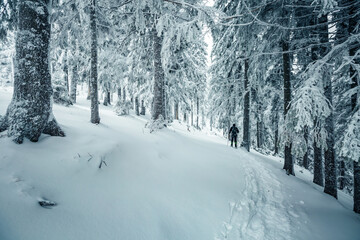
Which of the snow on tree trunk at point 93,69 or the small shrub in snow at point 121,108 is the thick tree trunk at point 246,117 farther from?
the snow on tree trunk at point 93,69

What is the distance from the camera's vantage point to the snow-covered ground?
2.68 m

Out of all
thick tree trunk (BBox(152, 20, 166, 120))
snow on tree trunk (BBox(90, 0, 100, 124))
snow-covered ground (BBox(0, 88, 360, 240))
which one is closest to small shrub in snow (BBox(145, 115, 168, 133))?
thick tree trunk (BBox(152, 20, 166, 120))

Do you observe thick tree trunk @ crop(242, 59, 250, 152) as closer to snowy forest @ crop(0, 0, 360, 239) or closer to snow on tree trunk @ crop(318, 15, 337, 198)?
snowy forest @ crop(0, 0, 360, 239)

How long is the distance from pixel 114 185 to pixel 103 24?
845 centimetres

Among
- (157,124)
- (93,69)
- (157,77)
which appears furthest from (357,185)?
(93,69)

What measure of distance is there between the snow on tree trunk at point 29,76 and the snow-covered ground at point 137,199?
1.25 feet

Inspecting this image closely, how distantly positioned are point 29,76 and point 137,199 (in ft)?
12.0

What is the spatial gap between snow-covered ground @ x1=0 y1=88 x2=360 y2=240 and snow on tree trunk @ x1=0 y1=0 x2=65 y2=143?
38 centimetres

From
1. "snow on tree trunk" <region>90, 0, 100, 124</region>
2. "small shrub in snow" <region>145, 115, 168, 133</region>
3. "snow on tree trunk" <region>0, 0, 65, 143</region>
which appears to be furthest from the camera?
"small shrub in snow" <region>145, 115, 168, 133</region>

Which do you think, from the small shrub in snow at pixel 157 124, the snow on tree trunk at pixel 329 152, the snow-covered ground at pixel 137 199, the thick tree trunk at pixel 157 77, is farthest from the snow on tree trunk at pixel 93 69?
the snow on tree trunk at pixel 329 152

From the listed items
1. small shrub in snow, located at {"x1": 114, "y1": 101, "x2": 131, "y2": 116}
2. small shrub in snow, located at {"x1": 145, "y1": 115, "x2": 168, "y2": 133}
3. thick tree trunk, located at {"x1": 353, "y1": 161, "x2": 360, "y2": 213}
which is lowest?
thick tree trunk, located at {"x1": 353, "y1": 161, "x2": 360, "y2": 213}

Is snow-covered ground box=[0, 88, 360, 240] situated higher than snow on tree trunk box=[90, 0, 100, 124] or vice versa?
snow on tree trunk box=[90, 0, 100, 124]

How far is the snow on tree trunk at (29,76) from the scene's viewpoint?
382 cm

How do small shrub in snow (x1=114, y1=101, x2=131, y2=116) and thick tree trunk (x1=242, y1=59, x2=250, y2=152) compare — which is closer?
thick tree trunk (x1=242, y1=59, x2=250, y2=152)
